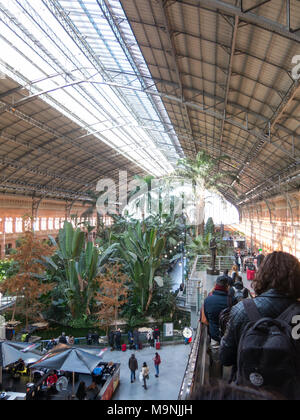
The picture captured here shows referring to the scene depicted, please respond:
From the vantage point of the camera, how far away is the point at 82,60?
18.6m

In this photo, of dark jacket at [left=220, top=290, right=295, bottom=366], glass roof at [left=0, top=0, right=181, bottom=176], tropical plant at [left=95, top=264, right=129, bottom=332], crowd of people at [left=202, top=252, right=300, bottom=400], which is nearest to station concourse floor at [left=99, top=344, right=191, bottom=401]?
tropical plant at [left=95, top=264, right=129, bottom=332]

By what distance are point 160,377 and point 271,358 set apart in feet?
34.0

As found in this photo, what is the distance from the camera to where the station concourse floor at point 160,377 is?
9.56m

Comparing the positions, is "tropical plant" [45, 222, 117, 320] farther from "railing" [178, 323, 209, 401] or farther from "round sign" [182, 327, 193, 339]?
"railing" [178, 323, 209, 401]

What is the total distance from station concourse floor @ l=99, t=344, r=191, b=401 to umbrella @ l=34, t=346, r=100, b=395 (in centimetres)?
134

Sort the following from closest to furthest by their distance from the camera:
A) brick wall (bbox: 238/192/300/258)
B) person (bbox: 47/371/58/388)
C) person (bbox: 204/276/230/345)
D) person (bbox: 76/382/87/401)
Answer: person (bbox: 204/276/230/345)
person (bbox: 76/382/87/401)
person (bbox: 47/371/58/388)
brick wall (bbox: 238/192/300/258)

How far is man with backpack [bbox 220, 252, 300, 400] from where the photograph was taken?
1604mm

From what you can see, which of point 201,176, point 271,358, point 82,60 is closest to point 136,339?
point 271,358

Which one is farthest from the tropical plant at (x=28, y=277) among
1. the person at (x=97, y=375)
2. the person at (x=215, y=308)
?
the person at (x=215, y=308)

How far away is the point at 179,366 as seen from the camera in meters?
11.7

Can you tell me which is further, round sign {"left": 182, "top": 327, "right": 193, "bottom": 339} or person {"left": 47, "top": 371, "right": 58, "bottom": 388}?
round sign {"left": 182, "top": 327, "right": 193, "bottom": 339}

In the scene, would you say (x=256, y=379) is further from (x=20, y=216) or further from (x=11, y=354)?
(x=20, y=216)

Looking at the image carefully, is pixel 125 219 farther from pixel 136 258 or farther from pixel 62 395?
pixel 62 395

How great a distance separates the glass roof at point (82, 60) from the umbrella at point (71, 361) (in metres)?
12.1
